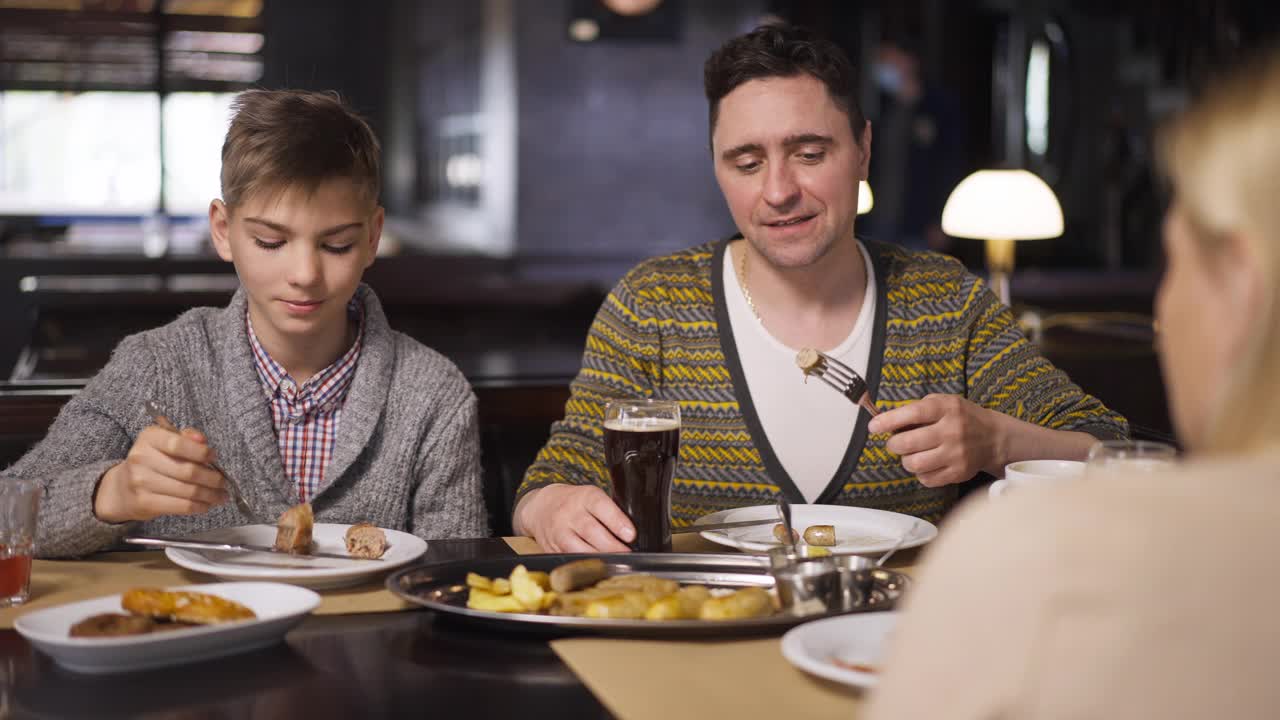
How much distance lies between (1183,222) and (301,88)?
174cm

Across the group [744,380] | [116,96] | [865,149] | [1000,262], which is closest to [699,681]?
[744,380]

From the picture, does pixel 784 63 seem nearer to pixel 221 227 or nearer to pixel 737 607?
pixel 221 227

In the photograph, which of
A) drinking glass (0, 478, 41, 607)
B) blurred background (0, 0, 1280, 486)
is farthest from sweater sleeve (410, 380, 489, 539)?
blurred background (0, 0, 1280, 486)

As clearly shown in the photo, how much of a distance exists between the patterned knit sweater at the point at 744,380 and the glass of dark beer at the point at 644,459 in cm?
37

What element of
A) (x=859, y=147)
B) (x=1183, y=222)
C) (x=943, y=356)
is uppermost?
(x=859, y=147)

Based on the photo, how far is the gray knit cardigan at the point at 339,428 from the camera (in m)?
1.84

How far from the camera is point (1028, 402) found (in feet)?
6.72

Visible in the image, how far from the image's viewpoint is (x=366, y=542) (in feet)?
4.91

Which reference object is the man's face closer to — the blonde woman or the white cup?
the white cup

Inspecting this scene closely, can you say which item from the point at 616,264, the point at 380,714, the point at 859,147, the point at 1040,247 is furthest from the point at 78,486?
the point at 1040,247

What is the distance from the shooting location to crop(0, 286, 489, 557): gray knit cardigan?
1.84m

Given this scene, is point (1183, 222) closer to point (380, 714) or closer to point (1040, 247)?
point (380, 714)

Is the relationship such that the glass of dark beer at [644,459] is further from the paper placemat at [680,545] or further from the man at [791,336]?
the man at [791,336]

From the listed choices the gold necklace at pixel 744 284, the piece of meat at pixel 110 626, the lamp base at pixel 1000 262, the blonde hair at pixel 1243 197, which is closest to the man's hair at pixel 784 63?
the gold necklace at pixel 744 284
